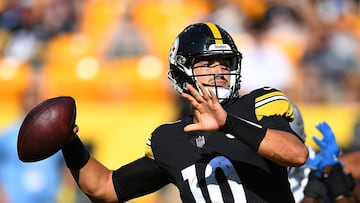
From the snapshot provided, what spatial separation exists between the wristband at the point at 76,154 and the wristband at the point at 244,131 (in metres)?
0.89

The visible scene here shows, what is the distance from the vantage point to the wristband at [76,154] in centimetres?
350

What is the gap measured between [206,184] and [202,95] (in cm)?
43

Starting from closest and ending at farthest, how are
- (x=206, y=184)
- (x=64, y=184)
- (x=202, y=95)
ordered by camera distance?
(x=202, y=95), (x=206, y=184), (x=64, y=184)

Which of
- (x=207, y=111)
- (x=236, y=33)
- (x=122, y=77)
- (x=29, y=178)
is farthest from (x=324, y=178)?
(x=236, y=33)

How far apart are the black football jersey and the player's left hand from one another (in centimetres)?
31

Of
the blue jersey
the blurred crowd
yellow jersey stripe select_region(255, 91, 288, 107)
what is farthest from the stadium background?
yellow jersey stripe select_region(255, 91, 288, 107)

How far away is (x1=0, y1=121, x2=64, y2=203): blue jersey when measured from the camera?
22.2 feet

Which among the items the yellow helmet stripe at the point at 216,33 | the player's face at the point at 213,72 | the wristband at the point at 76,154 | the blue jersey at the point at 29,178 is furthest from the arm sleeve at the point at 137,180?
the blue jersey at the point at 29,178

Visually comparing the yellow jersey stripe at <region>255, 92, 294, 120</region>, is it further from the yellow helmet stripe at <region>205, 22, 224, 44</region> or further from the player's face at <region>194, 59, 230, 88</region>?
the yellow helmet stripe at <region>205, 22, 224, 44</region>

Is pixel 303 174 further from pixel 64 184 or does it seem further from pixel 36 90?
pixel 36 90

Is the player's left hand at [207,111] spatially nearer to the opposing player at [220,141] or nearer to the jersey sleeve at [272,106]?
the opposing player at [220,141]

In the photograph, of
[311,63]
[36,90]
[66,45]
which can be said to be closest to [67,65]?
[66,45]

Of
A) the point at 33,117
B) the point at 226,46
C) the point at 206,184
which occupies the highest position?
the point at 226,46

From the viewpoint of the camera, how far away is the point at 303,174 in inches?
165
